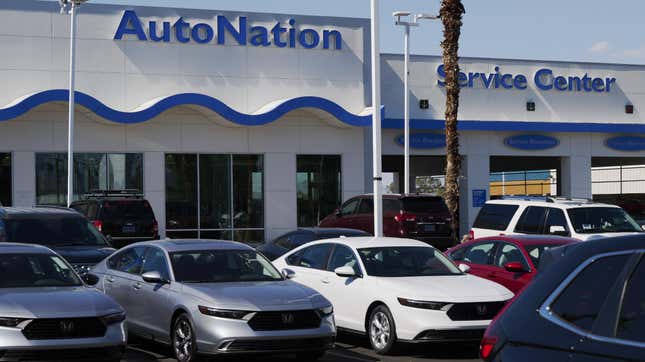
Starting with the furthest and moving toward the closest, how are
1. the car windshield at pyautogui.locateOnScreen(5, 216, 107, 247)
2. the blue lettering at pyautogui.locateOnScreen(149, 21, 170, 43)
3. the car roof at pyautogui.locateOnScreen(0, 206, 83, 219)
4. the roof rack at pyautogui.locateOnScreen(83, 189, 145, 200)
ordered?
1. the blue lettering at pyautogui.locateOnScreen(149, 21, 170, 43)
2. the roof rack at pyautogui.locateOnScreen(83, 189, 145, 200)
3. the car roof at pyautogui.locateOnScreen(0, 206, 83, 219)
4. the car windshield at pyautogui.locateOnScreen(5, 216, 107, 247)

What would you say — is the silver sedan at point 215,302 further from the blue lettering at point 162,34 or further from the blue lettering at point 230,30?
the blue lettering at point 230,30

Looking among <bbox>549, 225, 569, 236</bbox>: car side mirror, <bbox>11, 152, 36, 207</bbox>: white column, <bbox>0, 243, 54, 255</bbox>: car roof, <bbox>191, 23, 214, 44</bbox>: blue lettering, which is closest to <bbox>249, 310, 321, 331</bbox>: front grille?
<bbox>0, 243, 54, 255</bbox>: car roof

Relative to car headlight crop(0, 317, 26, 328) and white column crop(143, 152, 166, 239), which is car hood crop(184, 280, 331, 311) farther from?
white column crop(143, 152, 166, 239)

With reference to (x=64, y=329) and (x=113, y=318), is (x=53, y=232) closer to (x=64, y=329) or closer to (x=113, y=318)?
(x=113, y=318)

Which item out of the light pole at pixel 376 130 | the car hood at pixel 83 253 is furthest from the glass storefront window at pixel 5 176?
the car hood at pixel 83 253

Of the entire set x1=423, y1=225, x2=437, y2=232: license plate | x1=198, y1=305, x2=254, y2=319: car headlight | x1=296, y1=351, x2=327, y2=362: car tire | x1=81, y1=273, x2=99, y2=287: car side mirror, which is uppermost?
x1=423, y1=225, x2=437, y2=232: license plate

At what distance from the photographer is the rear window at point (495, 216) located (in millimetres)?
19453

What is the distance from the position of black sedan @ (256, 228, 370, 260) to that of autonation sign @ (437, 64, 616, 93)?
59.0ft

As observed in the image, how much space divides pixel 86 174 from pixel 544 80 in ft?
57.0

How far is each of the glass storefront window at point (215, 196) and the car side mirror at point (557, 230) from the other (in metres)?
15.8

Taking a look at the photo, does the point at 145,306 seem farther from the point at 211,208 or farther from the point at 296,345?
the point at 211,208

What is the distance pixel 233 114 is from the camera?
31.1m

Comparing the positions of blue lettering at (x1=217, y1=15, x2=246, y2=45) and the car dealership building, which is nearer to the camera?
the car dealership building

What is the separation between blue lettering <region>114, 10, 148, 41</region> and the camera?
31.0 m
